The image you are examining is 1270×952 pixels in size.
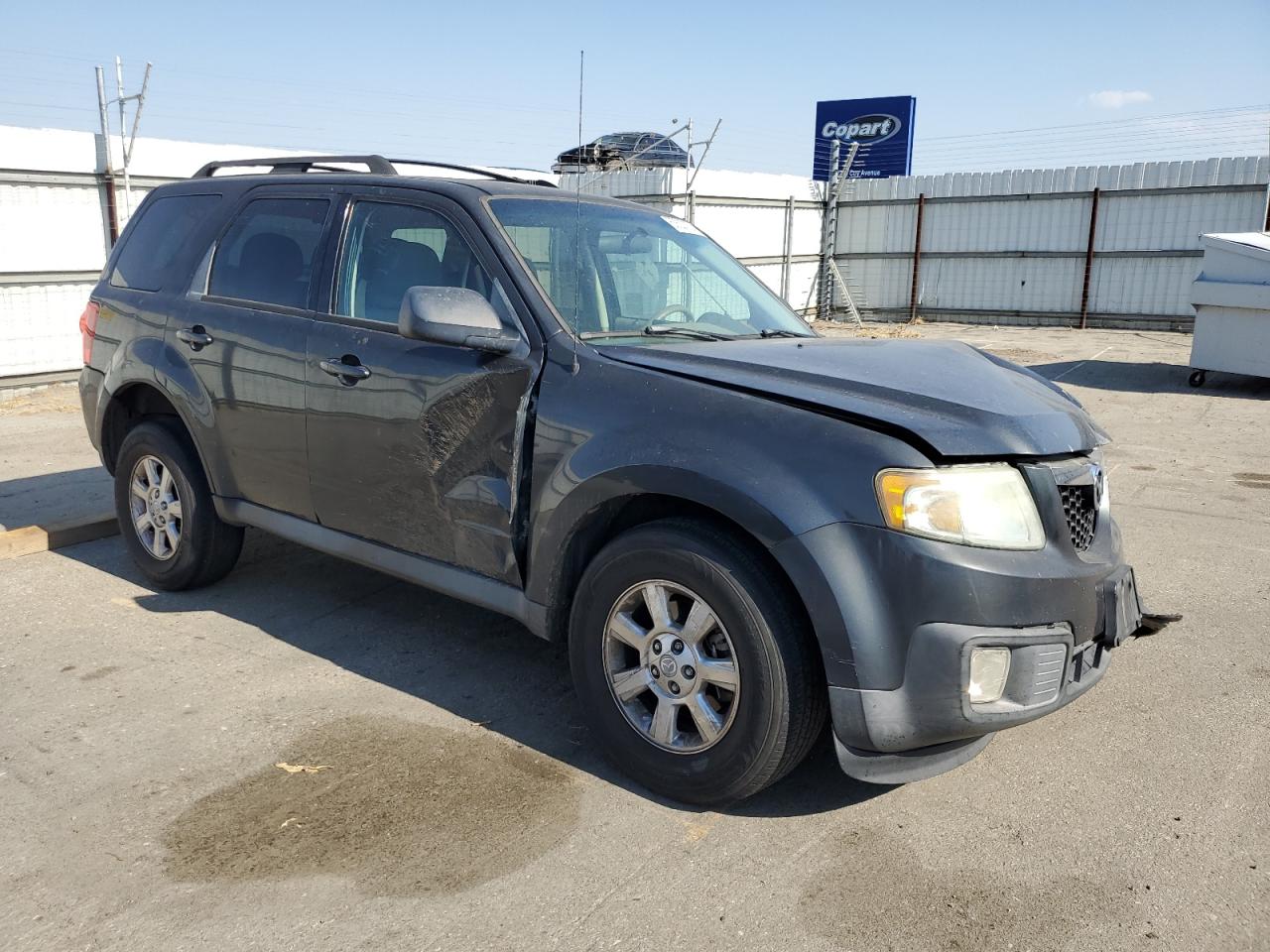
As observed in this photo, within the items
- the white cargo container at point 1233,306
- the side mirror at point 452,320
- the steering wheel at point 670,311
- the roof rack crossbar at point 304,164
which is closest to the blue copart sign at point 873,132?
the white cargo container at point 1233,306

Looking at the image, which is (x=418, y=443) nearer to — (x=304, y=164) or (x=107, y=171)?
(x=304, y=164)

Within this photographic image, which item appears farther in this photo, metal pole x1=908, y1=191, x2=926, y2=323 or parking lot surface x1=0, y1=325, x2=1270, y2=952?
metal pole x1=908, y1=191, x2=926, y2=323

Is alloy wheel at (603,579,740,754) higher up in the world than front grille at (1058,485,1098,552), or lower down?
lower down

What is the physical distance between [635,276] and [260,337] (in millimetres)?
1607

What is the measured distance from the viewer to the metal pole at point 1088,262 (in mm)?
21297

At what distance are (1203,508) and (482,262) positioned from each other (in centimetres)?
559

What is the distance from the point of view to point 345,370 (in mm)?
4125

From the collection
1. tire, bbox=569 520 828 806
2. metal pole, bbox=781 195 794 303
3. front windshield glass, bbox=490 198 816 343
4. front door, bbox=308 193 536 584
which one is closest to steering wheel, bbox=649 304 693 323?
front windshield glass, bbox=490 198 816 343

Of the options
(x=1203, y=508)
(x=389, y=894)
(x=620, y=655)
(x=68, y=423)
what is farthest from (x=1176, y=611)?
(x=68, y=423)

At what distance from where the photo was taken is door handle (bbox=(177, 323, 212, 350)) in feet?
15.6

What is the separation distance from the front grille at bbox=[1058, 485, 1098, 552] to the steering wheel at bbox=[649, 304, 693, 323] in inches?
63.6

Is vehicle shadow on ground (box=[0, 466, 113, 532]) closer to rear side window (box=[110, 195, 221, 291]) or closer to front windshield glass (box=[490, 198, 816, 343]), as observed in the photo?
rear side window (box=[110, 195, 221, 291])

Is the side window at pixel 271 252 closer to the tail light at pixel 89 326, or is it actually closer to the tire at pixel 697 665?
the tail light at pixel 89 326

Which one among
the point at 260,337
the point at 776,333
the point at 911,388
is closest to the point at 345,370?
the point at 260,337
